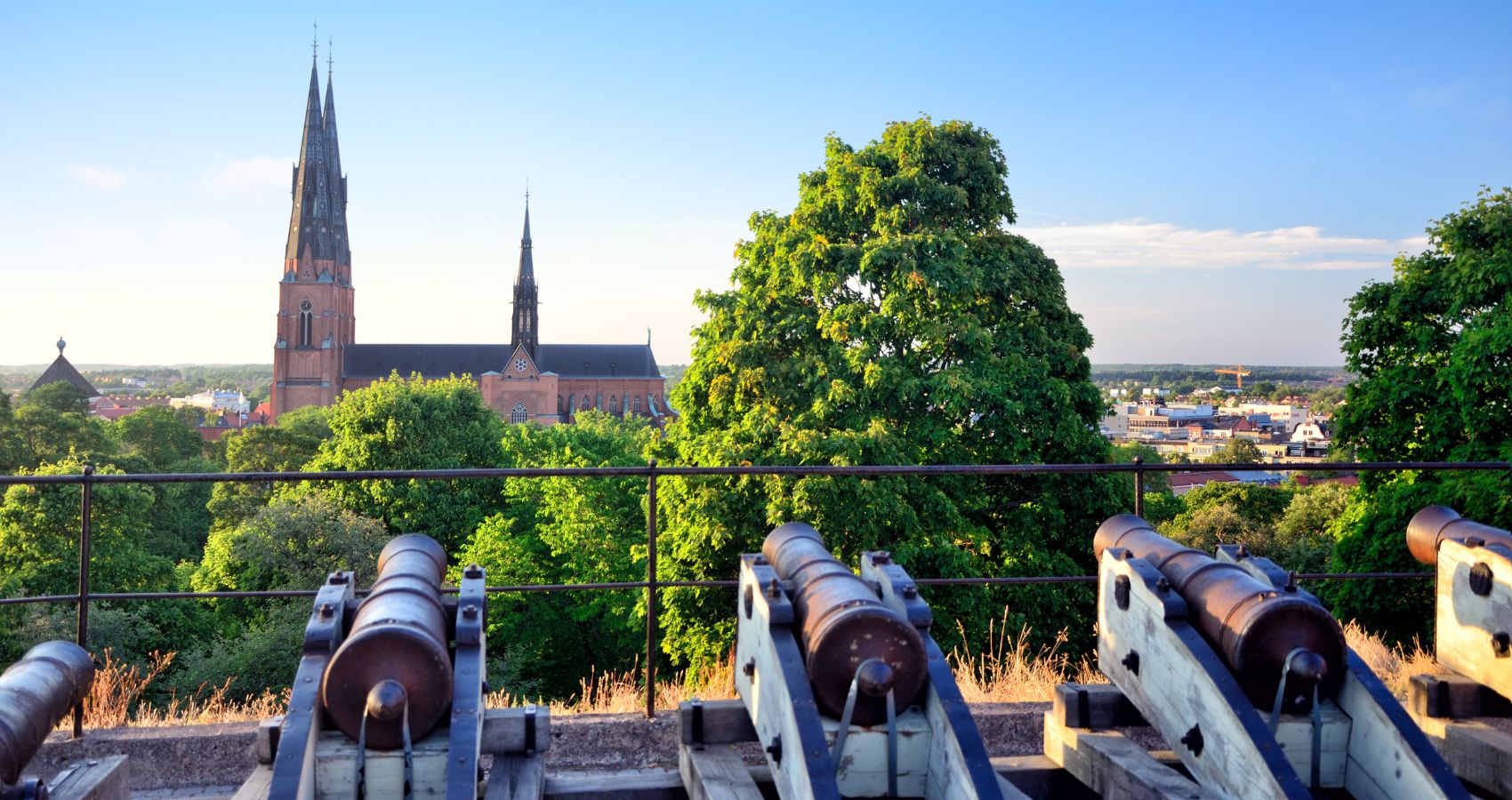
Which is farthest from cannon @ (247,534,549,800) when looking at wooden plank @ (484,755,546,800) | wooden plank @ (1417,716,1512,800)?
wooden plank @ (1417,716,1512,800)

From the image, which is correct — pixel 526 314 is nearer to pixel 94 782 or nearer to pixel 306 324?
pixel 306 324

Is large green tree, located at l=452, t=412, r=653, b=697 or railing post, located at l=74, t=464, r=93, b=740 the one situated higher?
railing post, located at l=74, t=464, r=93, b=740

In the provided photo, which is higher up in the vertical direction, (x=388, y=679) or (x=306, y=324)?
(x=306, y=324)

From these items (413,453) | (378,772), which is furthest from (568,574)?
(378,772)

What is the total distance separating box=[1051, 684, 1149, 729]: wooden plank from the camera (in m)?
3.26

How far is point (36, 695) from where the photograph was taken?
2355mm

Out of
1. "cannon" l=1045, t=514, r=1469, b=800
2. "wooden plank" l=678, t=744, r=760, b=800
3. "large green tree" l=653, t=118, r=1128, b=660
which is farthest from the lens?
"large green tree" l=653, t=118, r=1128, b=660

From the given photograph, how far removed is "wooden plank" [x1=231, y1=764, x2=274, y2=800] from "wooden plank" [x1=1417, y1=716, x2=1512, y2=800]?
3.19 meters

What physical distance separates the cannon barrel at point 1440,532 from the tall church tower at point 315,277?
284ft

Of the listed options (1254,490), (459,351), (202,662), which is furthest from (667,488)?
(459,351)

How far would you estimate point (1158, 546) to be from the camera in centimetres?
332

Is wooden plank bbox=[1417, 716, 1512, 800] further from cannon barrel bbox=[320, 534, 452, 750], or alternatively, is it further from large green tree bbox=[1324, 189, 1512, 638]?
large green tree bbox=[1324, 189, 1512, 638]

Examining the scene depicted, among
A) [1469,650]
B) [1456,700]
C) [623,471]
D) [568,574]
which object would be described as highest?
[623,471]

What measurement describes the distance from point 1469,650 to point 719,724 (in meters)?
2.34
